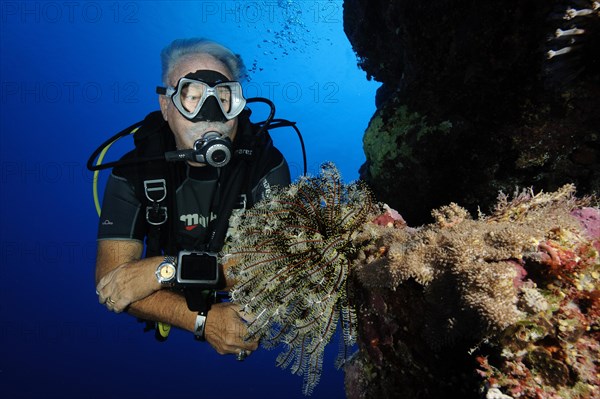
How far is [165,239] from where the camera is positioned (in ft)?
13.6

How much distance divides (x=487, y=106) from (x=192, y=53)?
3794mm

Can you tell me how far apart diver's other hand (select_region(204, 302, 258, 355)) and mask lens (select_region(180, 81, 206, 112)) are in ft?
7.86

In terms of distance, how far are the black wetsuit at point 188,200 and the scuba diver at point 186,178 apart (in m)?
0.01

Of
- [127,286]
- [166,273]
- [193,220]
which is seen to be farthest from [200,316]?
[193,220]

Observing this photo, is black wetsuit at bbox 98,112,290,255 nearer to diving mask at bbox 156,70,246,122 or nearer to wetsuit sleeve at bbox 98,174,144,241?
wetsuit sleeve at bbox 98,174,144,241

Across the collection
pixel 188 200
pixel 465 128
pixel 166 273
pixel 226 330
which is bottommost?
pixel 226 330

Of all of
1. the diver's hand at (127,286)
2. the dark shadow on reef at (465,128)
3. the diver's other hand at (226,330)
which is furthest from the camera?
the diver's hand at (127,286)

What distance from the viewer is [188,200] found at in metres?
4.22

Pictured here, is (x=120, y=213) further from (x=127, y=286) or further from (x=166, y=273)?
(x=166, y=273)

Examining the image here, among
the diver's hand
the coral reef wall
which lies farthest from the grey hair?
the coral reef wall

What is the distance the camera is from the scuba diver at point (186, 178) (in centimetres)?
330

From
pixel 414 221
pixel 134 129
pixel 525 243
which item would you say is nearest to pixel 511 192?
pixel 414 221

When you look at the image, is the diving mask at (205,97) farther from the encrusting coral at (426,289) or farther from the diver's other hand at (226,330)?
the diver's other hand at (226,330)

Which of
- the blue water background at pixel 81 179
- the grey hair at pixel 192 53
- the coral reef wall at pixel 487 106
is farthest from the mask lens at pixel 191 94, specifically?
the blue water background at pixel 81 179
